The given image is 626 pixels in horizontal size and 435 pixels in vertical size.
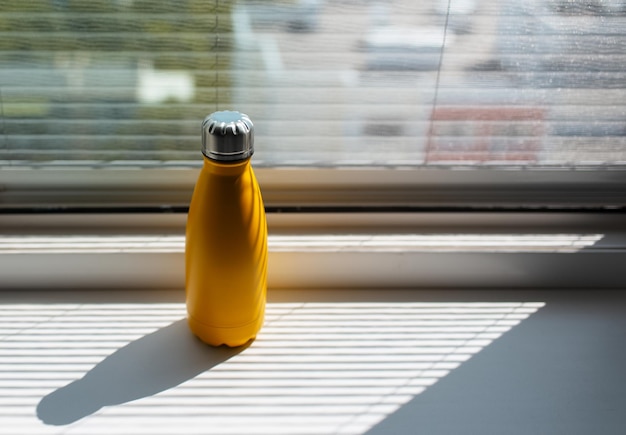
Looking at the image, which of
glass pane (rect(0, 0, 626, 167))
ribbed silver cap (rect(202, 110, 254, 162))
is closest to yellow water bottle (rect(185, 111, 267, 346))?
ribbed silver cap (rect(202, 110, 254, 162))

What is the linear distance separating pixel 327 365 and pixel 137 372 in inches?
8.7

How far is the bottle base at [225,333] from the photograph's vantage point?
0.82m

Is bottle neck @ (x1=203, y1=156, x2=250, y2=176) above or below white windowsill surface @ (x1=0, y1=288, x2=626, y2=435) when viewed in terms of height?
above

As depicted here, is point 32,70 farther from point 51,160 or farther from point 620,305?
point 620,305

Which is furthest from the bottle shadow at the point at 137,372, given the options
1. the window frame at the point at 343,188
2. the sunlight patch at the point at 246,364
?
the window frame at the point at 343,188

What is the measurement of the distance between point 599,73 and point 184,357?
26.2 inches

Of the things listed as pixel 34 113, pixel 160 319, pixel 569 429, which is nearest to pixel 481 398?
pixel 569 429

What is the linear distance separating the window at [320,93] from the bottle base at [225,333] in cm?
23

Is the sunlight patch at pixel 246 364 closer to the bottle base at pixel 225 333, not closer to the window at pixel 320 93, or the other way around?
the bottle base at pixel 225 333

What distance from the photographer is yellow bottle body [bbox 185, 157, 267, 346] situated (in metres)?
0.75

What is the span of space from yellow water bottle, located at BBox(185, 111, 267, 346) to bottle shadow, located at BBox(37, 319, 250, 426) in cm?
3

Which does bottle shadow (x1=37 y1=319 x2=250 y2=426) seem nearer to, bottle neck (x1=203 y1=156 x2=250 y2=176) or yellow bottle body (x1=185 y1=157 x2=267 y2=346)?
yellow bottle body (x1=185 y1=157 x2=267 y2=346)

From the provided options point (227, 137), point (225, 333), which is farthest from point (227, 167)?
point (225, 333)

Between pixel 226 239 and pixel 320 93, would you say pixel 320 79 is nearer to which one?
pixel 320 93
